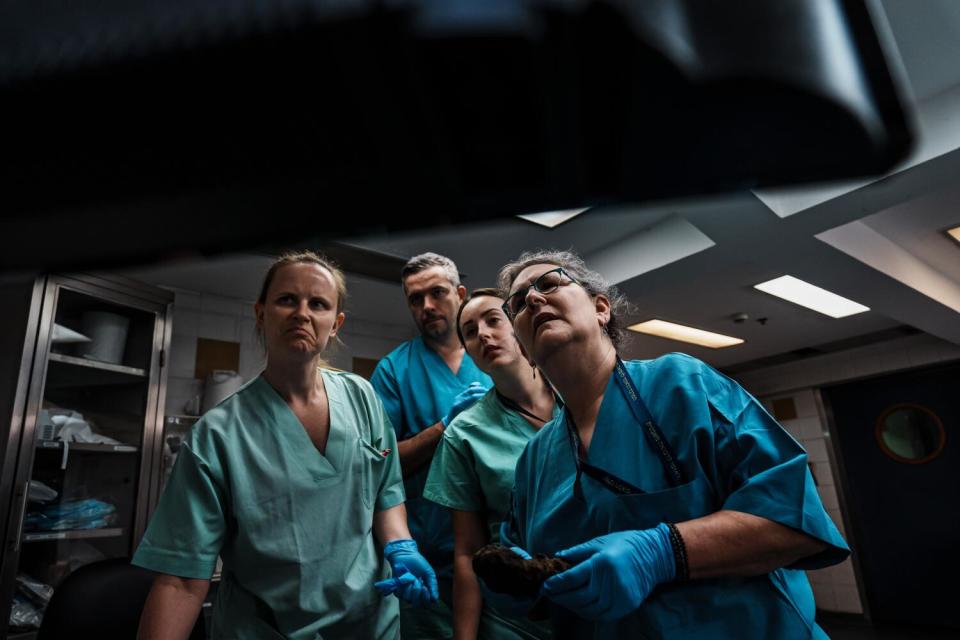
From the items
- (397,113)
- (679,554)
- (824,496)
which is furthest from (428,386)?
(824,496)

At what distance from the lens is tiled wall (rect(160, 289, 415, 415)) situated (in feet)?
13.3

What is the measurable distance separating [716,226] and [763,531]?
8.45ft

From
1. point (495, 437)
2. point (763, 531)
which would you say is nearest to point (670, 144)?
point (763, 531)

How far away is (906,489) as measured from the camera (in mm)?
6168

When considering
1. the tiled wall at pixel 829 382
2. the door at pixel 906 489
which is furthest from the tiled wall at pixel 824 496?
the door at pixel 906 489

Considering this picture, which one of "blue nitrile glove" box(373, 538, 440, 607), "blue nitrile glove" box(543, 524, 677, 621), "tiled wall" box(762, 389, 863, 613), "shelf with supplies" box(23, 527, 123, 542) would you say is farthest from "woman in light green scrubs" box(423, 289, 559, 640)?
"tiled wall" box(762, 389, 863, 613)

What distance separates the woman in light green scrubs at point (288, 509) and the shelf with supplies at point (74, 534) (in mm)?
2072

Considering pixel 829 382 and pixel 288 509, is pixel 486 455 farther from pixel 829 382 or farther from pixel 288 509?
pixel 829 382

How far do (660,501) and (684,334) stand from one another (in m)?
4.92

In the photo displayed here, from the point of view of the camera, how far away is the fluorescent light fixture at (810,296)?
4.45 m

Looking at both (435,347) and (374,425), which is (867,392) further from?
(374,425)

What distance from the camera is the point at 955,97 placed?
2.57 meters

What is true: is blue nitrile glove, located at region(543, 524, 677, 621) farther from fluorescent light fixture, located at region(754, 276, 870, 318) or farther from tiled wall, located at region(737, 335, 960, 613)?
tiled wall, located at region(737, 335, 960, 613)

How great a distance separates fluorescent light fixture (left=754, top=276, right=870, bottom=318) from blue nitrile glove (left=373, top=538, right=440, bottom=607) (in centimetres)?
372
